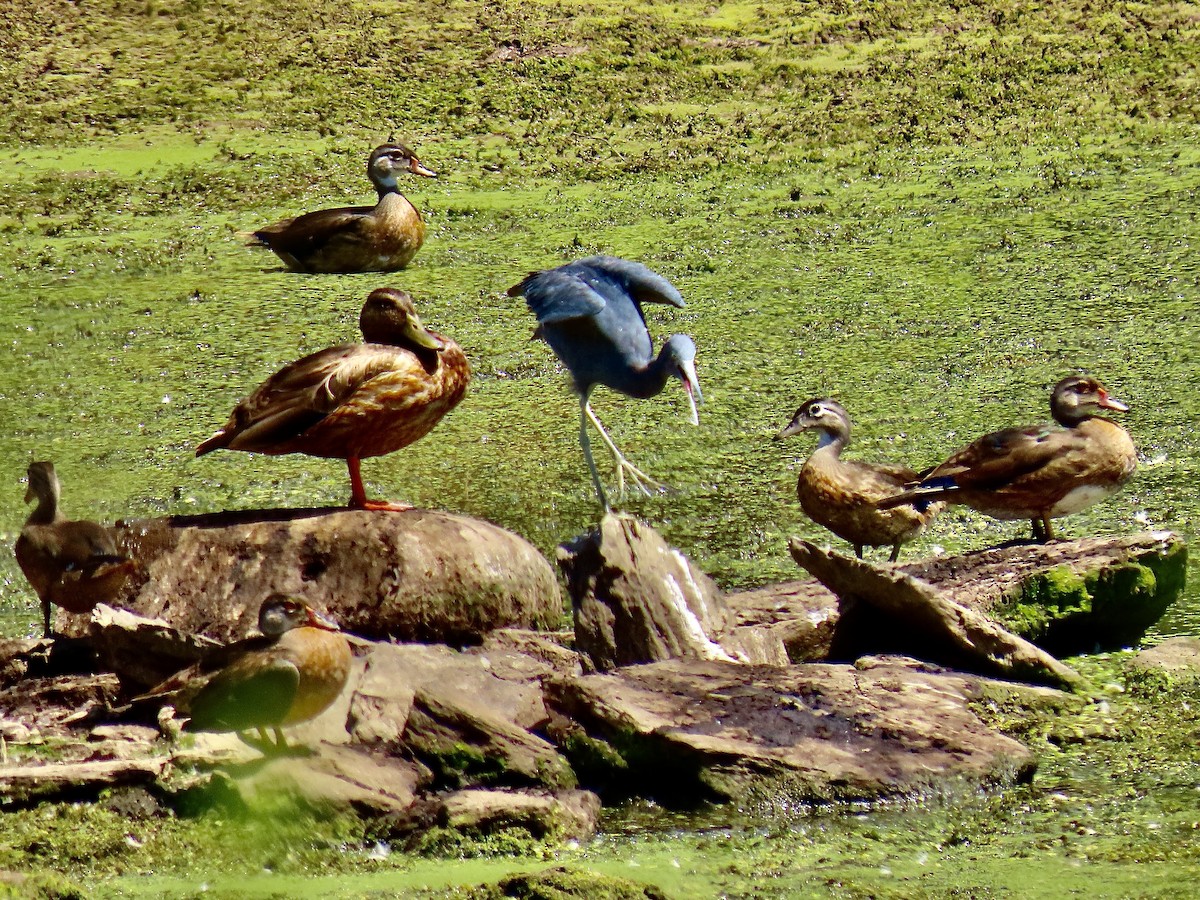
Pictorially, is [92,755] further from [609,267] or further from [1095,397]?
[1095,397]

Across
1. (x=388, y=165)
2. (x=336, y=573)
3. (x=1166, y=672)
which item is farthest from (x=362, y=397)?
(x=388, y=165)

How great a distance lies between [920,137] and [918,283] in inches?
79.2

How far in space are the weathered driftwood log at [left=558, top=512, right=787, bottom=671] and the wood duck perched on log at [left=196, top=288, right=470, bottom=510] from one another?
668 millimetres

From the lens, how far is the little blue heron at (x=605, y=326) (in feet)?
20.7

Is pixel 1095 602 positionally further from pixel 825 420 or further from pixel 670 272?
pixel 670 272

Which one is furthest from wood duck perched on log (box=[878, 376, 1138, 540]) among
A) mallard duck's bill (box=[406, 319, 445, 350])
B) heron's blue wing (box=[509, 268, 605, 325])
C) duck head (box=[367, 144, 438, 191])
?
duck head (box=[367, 144, 438, 191])

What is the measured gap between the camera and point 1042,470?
19.4 ft

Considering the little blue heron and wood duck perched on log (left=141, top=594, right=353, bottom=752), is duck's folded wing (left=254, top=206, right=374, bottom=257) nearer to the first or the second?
the little blue heron

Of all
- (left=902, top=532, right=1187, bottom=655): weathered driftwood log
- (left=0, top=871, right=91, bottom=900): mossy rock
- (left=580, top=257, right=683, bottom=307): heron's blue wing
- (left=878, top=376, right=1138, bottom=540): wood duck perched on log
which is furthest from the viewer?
(left=580, top=257, right=683, bottom=307): heron's blue wing

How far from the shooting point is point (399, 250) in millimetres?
8703

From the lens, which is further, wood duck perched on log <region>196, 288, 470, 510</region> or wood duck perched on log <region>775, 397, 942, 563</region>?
wood duck perched on log <region>775, 397, 942, 563</region>

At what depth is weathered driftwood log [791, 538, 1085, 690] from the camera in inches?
202

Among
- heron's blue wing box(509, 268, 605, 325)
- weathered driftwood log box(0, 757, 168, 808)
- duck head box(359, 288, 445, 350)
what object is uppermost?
duck head box(359, 288, 445, 350)

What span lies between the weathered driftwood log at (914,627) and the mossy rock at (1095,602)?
25 centimetres
